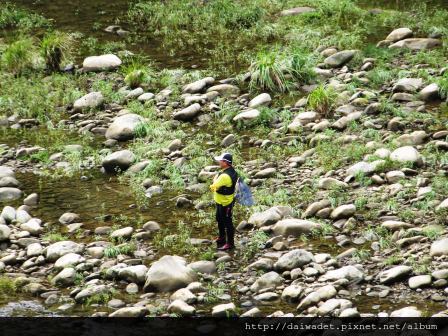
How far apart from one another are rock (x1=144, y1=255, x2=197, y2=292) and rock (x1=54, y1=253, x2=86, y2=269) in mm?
1133

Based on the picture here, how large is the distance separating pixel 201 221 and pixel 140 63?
763 cm

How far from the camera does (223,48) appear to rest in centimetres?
1844

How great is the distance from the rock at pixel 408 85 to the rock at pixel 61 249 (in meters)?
7.46

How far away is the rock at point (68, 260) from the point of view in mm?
9500

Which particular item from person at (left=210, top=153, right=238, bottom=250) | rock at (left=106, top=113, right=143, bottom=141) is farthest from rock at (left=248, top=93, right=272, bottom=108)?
person at (left=210, top=153, right=238, bottom=250)

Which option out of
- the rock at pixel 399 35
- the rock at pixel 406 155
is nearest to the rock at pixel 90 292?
the rock at pixel 406 155

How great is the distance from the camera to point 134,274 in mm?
9117

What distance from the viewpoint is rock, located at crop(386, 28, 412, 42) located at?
673 inches

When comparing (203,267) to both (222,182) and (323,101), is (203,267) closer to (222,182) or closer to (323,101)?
(222,182)

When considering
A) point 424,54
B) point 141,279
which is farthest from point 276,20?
point 141,279

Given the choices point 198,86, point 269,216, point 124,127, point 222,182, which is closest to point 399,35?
point 198,86

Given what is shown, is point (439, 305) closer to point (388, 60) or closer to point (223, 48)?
point (388, 60)

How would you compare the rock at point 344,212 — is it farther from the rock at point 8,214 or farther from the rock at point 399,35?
the rock at point 399,35

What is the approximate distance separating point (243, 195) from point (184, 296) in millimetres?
2349
